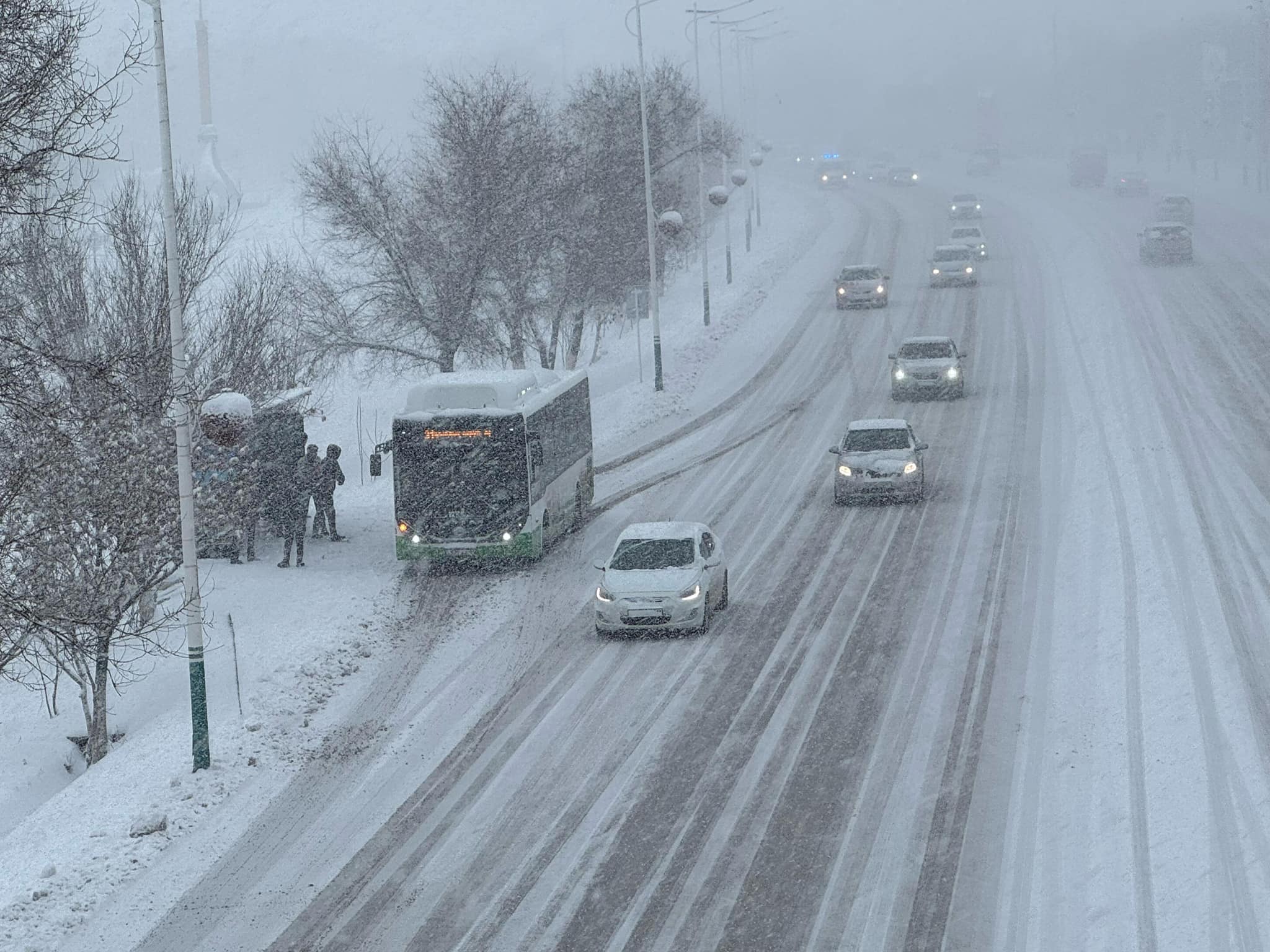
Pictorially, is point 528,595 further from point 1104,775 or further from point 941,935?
point 941,935

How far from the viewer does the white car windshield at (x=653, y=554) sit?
71.9ft

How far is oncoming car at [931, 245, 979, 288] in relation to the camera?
5762 cm

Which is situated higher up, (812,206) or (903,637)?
(812,206)

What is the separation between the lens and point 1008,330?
160 feet

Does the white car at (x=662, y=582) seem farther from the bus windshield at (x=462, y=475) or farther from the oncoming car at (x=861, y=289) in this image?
the oncoming car at (x=861, y=289)

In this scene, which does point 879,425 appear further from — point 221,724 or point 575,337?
point 575,337

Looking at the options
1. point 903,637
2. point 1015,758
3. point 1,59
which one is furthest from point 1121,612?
point 1,59

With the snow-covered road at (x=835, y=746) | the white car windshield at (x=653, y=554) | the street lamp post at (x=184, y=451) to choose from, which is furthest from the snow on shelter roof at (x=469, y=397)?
the street lamp post at (x=184, y=451)

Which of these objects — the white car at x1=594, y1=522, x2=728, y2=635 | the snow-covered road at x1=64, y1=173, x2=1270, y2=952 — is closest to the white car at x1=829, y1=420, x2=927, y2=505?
the snow-covered road at x1=64, y1=173, x2=1270, y2=952

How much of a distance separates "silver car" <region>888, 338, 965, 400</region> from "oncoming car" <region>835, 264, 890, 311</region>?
14.9 metres

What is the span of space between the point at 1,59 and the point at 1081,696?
13.3 m

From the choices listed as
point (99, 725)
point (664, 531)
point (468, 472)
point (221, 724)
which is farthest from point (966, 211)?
point (221, 724)

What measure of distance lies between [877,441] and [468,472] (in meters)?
8.74

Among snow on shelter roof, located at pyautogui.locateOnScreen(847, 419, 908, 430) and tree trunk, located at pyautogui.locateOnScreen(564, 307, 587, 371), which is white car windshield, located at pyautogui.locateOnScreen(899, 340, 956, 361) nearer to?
snow on shelter roof, located at pyautogui.locateOnScreen(847, 419, 908, 430)
